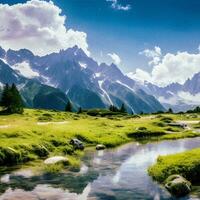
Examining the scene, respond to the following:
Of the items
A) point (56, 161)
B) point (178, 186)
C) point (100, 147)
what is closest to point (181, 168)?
point (178, 186)

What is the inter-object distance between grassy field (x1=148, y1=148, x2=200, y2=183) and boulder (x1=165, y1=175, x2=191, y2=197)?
333 cm

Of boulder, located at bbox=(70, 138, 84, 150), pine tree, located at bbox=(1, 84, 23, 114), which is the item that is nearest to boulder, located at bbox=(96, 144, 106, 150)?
boulder, located at bbox=(70, 138, 84, 150)

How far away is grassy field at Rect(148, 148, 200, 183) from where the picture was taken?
153 ft

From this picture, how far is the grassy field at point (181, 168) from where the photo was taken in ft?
153

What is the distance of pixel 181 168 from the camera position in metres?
47.5

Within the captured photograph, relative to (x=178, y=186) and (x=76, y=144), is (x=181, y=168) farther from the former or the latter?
(x=76, y=144)

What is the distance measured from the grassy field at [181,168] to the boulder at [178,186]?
10.9ft

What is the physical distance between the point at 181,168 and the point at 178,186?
638 cm

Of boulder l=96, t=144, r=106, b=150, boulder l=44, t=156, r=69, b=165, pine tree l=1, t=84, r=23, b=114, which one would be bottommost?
boulder l=96, t=144, r=106, b=150

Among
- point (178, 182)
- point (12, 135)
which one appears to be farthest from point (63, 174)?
point (12, 135)

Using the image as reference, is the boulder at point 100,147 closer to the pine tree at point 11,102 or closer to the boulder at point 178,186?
the boulder at point 178,186

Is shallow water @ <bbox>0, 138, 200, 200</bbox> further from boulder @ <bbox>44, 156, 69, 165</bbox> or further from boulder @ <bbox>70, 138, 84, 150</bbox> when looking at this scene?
boulder @ <bbox>70, 138, 84, 150</bbox>

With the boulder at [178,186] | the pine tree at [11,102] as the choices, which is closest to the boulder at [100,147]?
the boulder at [178,186]

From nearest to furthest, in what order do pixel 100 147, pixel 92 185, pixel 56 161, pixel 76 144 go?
1. pixel 92 185
2. pixel 56 161
3. pixel 76 144
4. pixel 100 147
